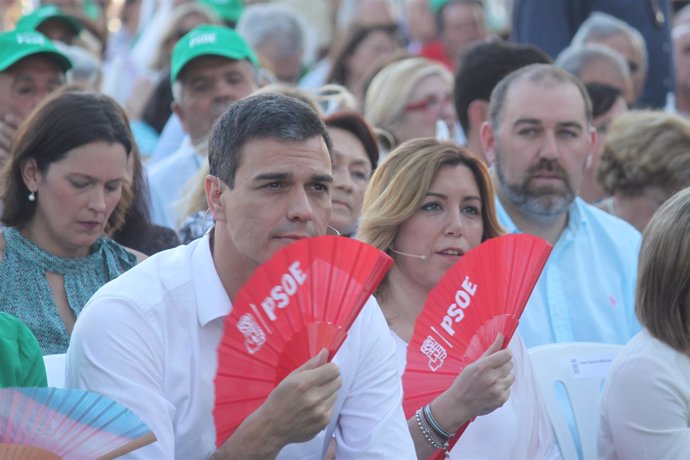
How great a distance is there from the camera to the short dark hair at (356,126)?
5156 millimetres

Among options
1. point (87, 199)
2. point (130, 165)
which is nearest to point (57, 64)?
point (130, 165)

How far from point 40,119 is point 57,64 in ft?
5.16

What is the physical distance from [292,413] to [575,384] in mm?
1796

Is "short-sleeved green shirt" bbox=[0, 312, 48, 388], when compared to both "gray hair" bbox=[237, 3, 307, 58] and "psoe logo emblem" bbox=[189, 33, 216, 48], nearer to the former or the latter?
"psoe logo emblem" bbox=[189, 33, 216, 48]

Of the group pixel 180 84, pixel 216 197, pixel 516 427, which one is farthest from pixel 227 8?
pixel 216 197

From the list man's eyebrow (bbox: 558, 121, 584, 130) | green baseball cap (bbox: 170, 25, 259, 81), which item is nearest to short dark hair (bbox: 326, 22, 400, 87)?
green baseball cap (bbox: 170, 25, 259, 81)

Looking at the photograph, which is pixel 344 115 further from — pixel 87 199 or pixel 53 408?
pixel 53 408

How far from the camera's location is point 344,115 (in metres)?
5.16

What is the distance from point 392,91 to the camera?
6.53 m

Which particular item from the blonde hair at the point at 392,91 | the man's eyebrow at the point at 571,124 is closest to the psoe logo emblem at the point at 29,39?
the blonde hair at the point at 392,91

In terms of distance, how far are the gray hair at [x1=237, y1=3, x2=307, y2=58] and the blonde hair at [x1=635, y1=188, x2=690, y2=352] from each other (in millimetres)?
4865

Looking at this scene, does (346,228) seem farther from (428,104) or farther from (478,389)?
(428,104)

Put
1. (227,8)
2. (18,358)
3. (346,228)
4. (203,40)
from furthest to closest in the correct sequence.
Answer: (227,8) → (203,40) → (346,228) → (18,358)

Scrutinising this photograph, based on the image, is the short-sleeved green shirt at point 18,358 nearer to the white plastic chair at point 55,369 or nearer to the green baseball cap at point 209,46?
the white plastic chair at point 55,369
